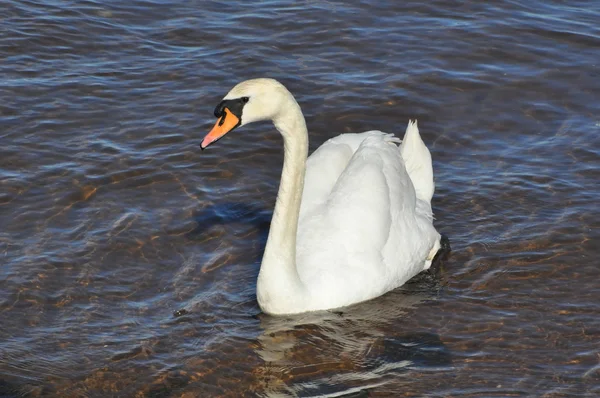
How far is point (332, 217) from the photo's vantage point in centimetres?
852

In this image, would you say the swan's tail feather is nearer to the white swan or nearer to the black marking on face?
the white swan

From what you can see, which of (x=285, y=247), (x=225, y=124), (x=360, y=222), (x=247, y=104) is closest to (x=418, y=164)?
(x=360, y=222)

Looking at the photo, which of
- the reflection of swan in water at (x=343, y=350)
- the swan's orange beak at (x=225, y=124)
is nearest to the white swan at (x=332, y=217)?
the swan's orange beak at (x=225, y=124)

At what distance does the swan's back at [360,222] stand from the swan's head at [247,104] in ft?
4.25

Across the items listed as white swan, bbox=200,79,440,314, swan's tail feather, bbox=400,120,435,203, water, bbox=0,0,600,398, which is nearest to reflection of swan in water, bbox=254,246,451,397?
water, bbox=0,0,600,398

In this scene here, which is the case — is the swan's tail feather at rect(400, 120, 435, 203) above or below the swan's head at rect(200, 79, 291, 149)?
below

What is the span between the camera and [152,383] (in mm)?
7277

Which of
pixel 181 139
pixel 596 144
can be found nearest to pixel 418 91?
pixel 596 144

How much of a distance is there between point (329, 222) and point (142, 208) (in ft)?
6.78

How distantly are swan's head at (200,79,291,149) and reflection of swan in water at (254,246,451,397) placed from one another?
1602mm

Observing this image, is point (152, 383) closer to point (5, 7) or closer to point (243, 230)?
point (243, 230)

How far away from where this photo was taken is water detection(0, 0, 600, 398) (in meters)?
7.57

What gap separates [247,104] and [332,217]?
57.7 inches

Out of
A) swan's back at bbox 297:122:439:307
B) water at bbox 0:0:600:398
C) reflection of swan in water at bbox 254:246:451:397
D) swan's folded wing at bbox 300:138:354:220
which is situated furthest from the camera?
swan's folded wing at bbox 300:138:354:220
